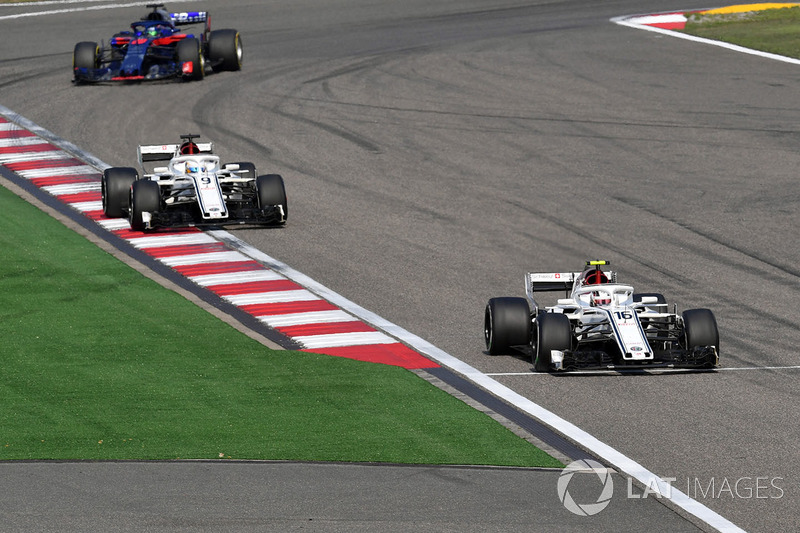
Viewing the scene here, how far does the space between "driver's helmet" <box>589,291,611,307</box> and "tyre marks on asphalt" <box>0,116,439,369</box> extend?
83.2 inches

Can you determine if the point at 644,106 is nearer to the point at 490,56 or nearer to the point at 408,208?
the point at 490,56

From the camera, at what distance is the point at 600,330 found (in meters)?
16.6

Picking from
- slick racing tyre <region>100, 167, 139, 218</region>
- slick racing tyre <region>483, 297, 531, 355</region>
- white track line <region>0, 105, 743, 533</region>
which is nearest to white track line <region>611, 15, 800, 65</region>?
white track line <region>0, 105, 743, 533</region>

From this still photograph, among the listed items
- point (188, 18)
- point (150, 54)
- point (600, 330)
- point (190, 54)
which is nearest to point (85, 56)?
point (150, 54)

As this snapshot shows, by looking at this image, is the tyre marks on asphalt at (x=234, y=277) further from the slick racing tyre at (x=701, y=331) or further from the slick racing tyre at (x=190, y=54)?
the slick racing tyre at (x=190, y=54)

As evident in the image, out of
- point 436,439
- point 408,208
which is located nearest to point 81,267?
point 408,208

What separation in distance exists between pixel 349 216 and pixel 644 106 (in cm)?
1162

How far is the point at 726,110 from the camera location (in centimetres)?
3297

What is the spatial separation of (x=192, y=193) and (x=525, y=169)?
7.39 meters

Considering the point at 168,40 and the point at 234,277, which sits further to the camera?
the point at 168,40

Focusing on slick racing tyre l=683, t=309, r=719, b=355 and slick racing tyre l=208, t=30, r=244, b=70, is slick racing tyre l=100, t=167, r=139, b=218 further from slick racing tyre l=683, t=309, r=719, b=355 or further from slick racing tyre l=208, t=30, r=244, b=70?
slick racing tyre l=208, t=30, r=244, b=70

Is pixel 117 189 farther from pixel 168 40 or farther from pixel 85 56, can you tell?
pixel 168 40

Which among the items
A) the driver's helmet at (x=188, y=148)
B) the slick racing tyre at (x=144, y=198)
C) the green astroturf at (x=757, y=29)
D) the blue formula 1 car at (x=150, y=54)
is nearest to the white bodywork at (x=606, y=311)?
the slick racing tyre at (x=144, y=198)

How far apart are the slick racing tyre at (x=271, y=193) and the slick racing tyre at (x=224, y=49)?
1316 cm
